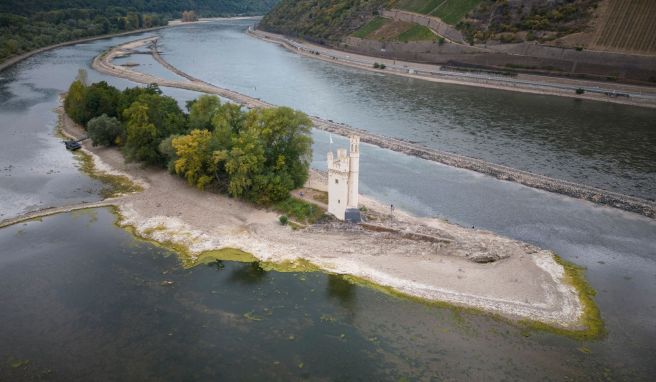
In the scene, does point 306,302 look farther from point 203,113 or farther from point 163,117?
point 163,117

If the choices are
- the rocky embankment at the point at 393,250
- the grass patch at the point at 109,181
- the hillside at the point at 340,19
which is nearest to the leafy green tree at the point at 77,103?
the grass patch at the point at 109,181

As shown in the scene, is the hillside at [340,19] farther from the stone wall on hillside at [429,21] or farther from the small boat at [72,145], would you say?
the small boat at [72,145]

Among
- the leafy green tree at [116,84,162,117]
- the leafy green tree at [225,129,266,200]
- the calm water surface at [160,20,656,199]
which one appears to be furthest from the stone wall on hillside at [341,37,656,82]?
the leafy green tree at [225,129,266,200]

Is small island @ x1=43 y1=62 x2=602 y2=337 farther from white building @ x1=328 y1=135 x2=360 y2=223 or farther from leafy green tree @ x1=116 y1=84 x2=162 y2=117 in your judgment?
leafy green tree @ x1=116 y1=84 x2=162 y2=117

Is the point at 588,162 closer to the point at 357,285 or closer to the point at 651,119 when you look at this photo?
the point at 651,119

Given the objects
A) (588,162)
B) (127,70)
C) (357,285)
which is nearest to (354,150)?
(357,285)

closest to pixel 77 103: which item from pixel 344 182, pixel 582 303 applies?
pixel 344 182
